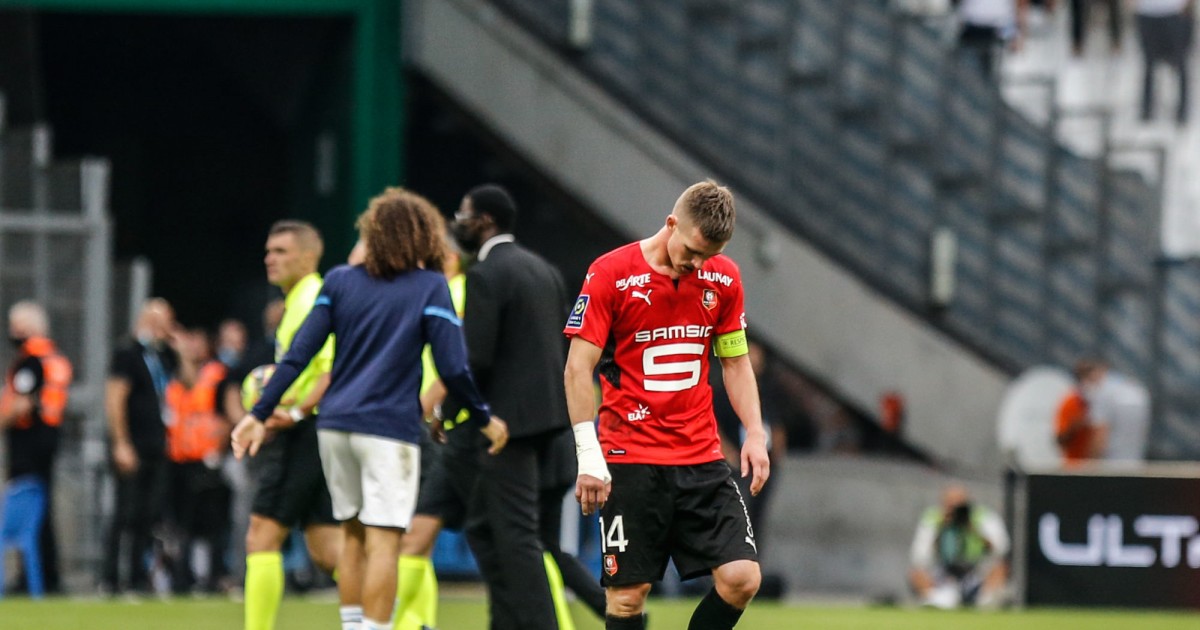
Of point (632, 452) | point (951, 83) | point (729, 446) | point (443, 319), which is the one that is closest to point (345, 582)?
point (443, 319)

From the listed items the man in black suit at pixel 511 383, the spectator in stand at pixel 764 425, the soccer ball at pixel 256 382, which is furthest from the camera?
the spectator in stand at pixel 764 425

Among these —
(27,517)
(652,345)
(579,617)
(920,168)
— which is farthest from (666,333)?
(920,168)

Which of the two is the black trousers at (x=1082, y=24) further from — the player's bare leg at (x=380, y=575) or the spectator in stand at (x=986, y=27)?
the player's bare leg at (x=380, y=575)

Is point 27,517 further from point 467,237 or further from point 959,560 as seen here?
point 467,237

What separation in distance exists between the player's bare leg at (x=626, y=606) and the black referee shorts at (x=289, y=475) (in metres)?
2.23

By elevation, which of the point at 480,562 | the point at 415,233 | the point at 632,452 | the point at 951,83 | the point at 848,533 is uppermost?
the point at 951,83

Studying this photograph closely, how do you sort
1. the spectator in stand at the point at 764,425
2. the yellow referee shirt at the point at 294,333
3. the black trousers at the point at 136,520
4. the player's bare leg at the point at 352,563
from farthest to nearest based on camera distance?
1. the black trousers at the point at 136,520
2. the spectator in stand at the point at 764,425
3. the yellow referee shirt at the point at 294,333
4. the player's bare leg at the point at 352,563

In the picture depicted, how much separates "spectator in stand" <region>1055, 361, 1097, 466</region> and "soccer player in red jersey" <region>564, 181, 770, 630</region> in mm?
10910

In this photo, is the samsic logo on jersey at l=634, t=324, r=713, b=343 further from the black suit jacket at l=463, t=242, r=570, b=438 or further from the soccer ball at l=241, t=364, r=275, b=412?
the soccer ball at l=241, t=364, r=275, b=412

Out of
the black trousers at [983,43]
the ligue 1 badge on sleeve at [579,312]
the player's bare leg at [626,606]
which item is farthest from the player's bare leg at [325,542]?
the black trousers at [983,43]

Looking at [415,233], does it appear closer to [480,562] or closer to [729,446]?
[480,562]

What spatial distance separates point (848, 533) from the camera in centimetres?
2038

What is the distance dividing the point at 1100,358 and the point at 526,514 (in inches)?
487

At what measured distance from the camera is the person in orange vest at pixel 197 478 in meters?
17.1
